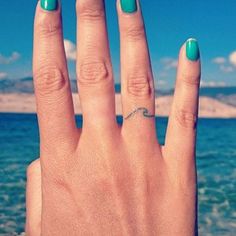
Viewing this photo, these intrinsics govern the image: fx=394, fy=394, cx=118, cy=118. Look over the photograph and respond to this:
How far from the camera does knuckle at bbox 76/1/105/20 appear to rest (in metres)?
2.03

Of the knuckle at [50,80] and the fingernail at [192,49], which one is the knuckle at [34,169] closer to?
the knuckle at [50,80]

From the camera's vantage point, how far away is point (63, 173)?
77.2 inches

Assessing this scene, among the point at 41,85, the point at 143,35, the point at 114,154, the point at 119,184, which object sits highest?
the point at 143,35

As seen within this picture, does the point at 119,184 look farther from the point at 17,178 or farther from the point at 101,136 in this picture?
the point at 17,178

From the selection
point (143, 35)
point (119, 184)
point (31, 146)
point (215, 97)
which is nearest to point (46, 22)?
point (143, 35)

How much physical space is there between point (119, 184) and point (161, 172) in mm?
230

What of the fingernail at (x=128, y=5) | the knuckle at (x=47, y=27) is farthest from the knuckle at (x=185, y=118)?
the knuckle at (x=47, y=27)

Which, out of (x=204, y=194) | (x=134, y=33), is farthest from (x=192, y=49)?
(x=204, y=194)

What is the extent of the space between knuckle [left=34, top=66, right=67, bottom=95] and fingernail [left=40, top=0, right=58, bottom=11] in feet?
0.99

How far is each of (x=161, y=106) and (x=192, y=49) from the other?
76.5 metres

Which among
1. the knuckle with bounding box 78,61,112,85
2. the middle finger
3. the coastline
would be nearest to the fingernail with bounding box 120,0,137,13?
the middle finger

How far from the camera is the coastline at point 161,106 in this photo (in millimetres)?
76188

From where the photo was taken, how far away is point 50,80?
6.76 ft

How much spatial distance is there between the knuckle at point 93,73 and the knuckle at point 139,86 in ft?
0.40
